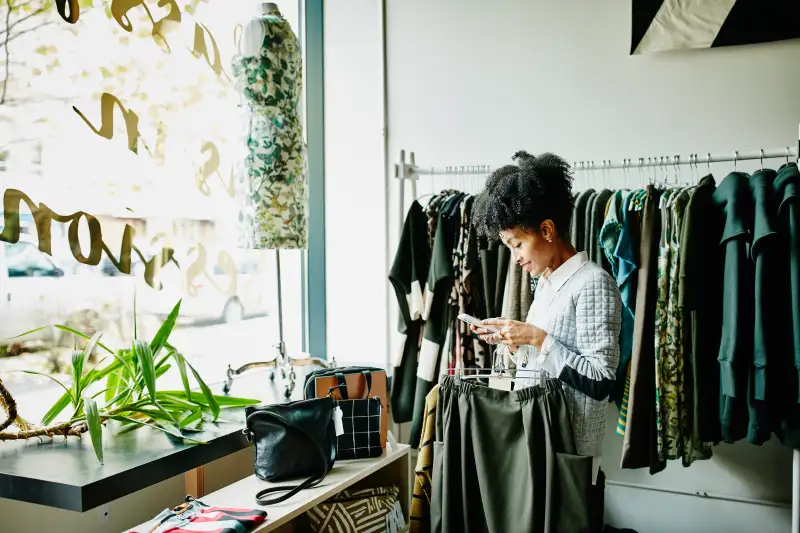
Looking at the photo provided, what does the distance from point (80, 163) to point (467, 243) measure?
4.15 feet

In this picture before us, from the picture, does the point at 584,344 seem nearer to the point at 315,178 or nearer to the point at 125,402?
the point at 125,402

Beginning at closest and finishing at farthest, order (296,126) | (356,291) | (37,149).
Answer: (37,149)
(296,126)
(356,291)

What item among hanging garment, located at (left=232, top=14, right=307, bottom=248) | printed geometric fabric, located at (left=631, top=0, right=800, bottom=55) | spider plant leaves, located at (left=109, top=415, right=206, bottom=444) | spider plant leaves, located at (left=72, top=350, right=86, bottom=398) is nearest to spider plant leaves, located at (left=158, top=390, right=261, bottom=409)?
spider plant leaves, located at (left=109, top=415, right=206, bottom=444)

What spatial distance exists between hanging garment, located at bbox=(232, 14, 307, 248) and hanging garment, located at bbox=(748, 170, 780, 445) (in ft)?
4.59

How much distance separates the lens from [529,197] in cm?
179

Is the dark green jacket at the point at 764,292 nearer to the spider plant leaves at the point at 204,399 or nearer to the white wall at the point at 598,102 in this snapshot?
the white wall at the point at 598,102

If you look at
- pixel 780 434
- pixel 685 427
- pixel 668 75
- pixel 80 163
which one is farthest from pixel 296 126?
pixel 780 434

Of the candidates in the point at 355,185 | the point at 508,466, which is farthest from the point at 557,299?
the point at 355,185

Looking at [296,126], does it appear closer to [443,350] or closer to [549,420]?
[443,350]

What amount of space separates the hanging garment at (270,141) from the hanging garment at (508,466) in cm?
90

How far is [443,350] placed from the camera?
8.38 feet

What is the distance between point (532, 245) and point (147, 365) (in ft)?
3.45

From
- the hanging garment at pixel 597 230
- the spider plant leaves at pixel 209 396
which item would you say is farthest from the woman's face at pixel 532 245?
the spider plant leaves at pixel 209 396

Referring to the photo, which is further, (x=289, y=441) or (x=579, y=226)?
(x=579, y=226)
